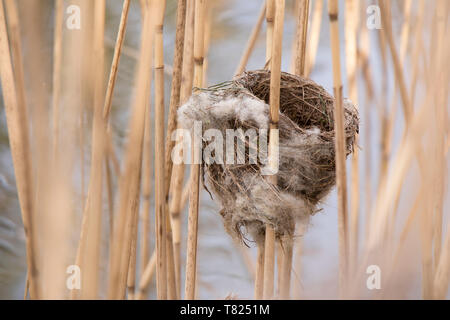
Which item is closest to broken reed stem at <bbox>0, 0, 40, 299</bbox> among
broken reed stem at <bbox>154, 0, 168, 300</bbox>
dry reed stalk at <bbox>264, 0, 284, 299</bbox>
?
broken reed stem at <bbox>154, 0, 168, 300</bbox>

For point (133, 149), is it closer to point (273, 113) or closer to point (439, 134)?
point (273, 113)

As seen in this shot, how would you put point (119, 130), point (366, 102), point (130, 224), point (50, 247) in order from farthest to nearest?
point (119, 130) → point (366, 102) → point (130, 224) → point (50, 247)

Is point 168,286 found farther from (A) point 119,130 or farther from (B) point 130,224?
(A) point 119,130

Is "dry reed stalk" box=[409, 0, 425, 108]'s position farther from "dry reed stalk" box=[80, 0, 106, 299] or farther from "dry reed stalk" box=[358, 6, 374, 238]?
"dry reed stalk" box=[80, 0, 106, 299]

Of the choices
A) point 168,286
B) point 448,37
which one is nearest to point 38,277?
point 168,286

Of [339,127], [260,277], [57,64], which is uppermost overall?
[57,64]

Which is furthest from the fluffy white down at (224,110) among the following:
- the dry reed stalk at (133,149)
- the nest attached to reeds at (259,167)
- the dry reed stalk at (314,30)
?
the dry reed stalk at (314,30)

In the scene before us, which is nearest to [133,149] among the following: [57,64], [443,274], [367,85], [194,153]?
[194,153]
